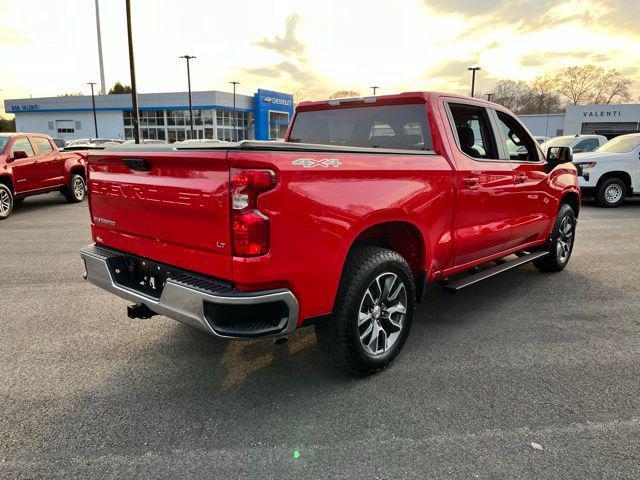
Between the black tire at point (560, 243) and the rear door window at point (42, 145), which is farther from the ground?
the rear door window at point (42, 145)

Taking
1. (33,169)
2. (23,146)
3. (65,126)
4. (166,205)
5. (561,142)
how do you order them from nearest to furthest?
(166,205)
(23,146)
(33,169)
(561,142)
(65,126)

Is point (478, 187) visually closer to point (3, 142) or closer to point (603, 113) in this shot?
point (3, 142)

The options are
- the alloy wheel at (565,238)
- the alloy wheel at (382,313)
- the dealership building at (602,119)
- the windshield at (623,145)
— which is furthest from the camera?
the dealership building at (602,119)

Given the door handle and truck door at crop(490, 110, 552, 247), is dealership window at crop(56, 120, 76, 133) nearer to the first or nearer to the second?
truck door at crop(490, 110, 552, 247)

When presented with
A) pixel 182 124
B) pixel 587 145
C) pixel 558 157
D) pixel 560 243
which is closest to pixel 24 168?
pixel 558 157

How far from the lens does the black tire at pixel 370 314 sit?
300 centimetres

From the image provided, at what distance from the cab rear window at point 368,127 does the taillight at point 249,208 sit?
1.81 meters

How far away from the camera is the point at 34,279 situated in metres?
5.59

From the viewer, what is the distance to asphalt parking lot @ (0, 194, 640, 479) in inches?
95.7

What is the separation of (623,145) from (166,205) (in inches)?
513

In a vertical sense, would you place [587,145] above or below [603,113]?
below

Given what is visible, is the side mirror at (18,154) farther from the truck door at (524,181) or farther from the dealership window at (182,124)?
the dealership window at (182,124)

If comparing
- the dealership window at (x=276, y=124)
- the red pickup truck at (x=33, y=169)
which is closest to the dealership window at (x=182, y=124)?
the dealership window at (x=276, y=124)

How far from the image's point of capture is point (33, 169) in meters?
11.0
